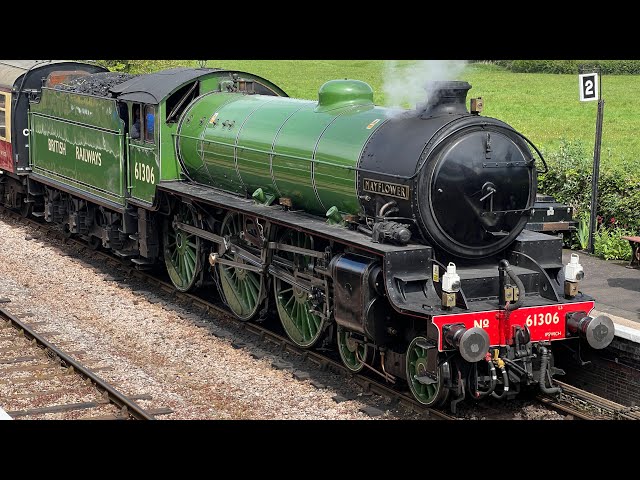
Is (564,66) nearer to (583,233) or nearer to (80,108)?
(583,233)

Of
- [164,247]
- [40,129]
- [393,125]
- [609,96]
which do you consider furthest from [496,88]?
[393,125]

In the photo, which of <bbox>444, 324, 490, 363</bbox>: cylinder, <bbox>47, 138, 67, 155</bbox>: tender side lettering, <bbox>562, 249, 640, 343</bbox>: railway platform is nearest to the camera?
<bbox>444, 324, 490, 363</bbox>: cylinder

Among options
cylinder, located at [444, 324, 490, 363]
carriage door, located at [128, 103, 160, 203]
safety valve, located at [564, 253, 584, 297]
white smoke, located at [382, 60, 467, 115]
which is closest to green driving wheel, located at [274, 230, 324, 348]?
white smoke, located at [382, 60, 467, 115]

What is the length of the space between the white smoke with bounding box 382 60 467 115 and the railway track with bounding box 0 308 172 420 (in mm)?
3952

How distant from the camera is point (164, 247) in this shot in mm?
13578

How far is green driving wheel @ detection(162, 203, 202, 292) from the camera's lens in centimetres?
1272

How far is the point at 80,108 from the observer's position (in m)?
15.1

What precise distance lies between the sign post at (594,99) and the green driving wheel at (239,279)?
201 inches

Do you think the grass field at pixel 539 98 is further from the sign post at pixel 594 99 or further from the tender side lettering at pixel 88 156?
the tender side lettering at pixel 88 156

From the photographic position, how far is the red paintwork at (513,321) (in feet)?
27.0

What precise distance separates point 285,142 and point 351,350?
100 inches

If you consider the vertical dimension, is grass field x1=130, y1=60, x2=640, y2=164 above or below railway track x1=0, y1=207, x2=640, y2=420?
above

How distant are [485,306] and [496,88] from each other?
98.2ft

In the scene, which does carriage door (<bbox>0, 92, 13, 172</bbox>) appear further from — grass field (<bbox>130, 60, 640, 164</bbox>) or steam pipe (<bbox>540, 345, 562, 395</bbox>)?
steam pipe (<bbox>540, 345, 562, 395</bbox>)
